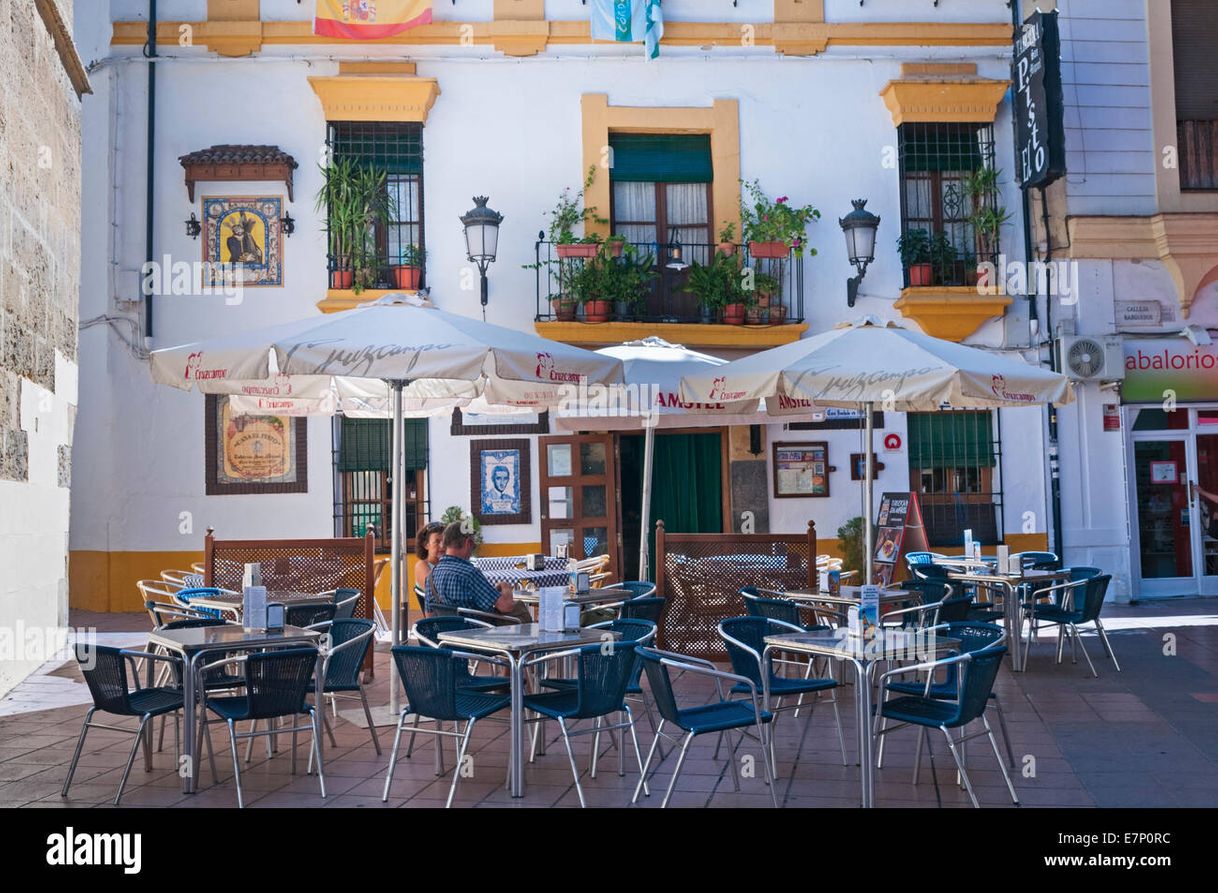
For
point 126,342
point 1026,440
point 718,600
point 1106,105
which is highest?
point 1106,105

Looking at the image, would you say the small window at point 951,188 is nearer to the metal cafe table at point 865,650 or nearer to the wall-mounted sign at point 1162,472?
the wall-mounted sign at point 1162,472

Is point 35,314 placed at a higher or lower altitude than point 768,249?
lower

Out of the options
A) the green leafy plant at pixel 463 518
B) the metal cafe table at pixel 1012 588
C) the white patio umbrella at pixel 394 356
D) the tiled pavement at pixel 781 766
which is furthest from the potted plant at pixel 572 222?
the tiled pavement at pixel 781 766

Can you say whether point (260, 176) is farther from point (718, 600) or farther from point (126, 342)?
point (718, 600)

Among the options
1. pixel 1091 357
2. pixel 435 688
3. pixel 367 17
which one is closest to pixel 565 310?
pixel 367 17

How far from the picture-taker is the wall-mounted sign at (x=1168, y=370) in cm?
1423

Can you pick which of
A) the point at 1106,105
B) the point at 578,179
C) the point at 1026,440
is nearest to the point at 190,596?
the point at 578,179

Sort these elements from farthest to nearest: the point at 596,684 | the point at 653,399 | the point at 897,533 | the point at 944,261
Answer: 1. the point at 944,261
2. the point at 897,533
3. the point at 653,399
4. the point at 596,684

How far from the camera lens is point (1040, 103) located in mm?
13492

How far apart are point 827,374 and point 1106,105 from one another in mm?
8506

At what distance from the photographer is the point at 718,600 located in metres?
10.2

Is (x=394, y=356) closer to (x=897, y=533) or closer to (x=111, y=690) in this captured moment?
(x=111, y=690)

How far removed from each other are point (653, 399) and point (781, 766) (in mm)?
3393

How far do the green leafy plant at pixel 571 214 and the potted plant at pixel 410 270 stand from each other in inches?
60.2
